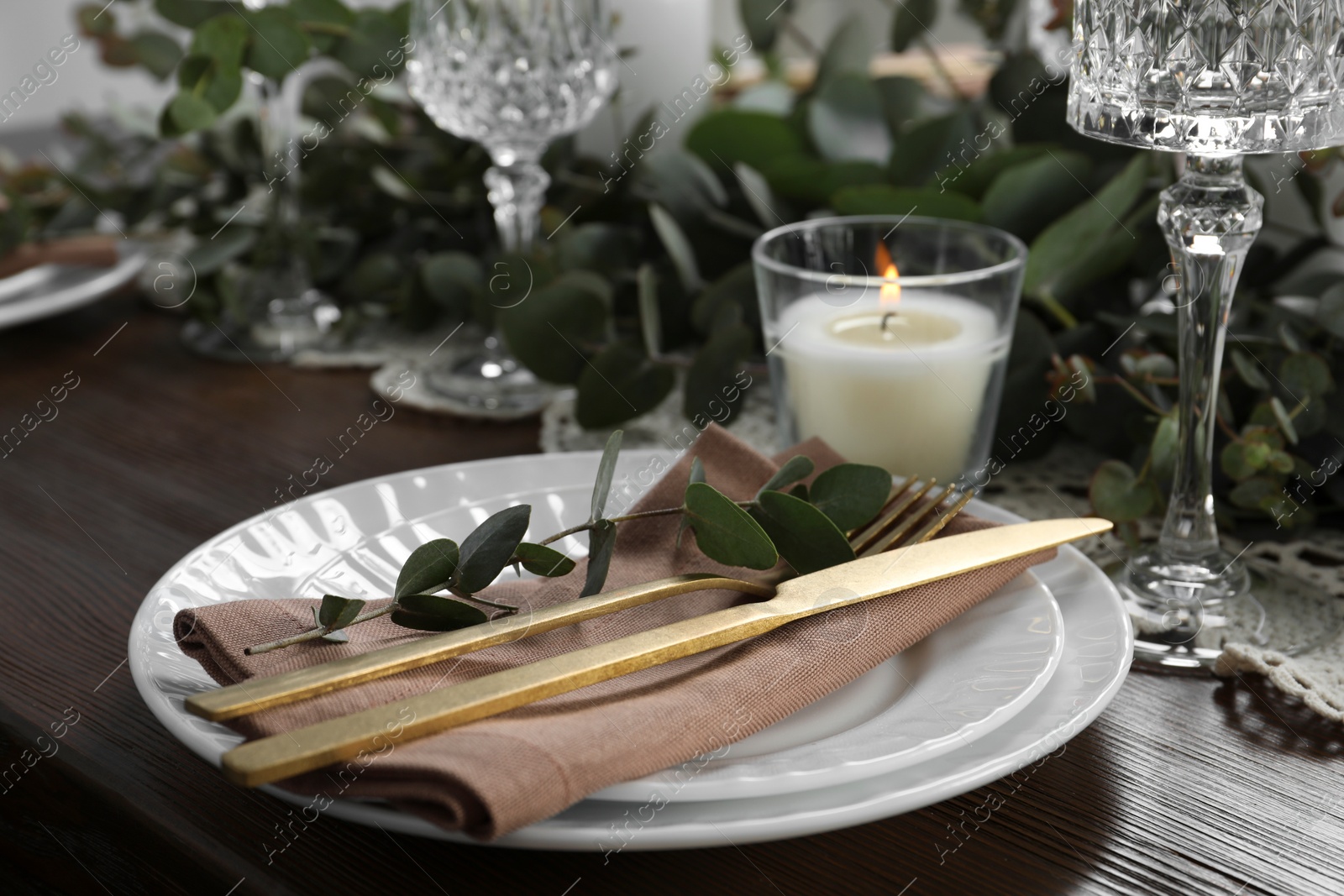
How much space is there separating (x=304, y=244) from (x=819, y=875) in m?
0.54

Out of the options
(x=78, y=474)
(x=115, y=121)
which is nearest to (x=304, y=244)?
(x=78, y=474)

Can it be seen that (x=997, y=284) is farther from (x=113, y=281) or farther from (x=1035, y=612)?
(x=113, y=281)

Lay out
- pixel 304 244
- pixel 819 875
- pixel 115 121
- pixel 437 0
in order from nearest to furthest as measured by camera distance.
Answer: pixel 819 875, pixel 437 0, pixel 304 244, pixel 115 121

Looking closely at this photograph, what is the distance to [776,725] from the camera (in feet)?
1.02

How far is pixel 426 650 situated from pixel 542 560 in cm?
6

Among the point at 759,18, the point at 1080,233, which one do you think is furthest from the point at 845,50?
the point at 1080,233

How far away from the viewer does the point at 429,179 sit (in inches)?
29.0

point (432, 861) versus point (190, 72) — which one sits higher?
point (190, 72)

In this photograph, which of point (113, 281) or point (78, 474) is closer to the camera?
point (78, 474)

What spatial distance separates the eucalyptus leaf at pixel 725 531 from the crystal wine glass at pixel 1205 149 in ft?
0.45

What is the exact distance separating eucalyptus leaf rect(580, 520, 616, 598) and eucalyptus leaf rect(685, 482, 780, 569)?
2 centimetres

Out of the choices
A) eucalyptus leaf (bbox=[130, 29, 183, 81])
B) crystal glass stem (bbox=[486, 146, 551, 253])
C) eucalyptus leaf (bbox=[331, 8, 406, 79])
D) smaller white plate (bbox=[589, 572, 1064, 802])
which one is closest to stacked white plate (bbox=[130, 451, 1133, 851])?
smaller white plate (bbox=[589, 572, 1064, 802])

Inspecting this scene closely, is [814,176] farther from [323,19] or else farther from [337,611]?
[337,611]

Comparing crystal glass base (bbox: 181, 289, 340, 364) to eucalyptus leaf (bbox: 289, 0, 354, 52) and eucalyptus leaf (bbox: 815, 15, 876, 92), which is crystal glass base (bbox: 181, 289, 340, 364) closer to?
eucalyptus leaf (bbox: 289, 0, 354, 52)
